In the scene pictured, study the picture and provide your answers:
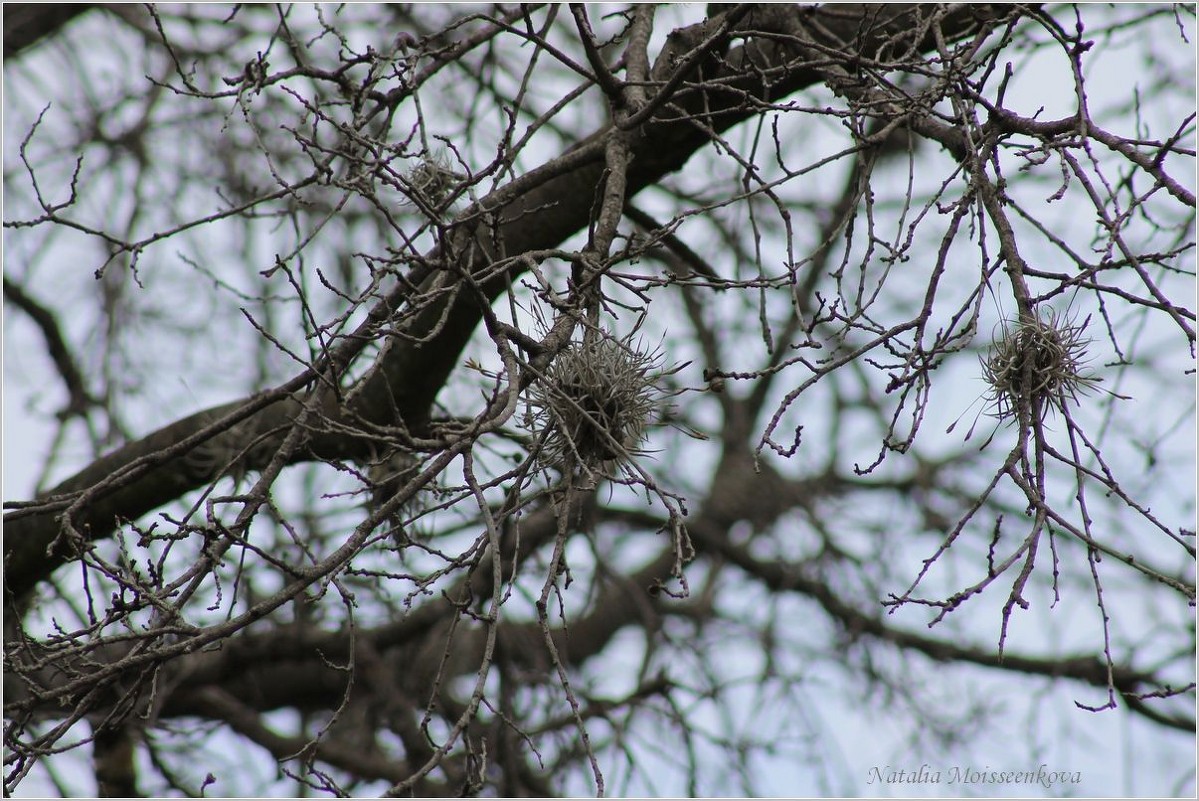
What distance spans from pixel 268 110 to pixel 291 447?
3083mm

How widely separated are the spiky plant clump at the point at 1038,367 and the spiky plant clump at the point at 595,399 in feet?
2.41

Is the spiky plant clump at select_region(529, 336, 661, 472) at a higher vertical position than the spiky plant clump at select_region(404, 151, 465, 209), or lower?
lower

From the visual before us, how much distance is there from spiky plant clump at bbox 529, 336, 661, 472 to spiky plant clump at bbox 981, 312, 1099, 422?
0.73 m

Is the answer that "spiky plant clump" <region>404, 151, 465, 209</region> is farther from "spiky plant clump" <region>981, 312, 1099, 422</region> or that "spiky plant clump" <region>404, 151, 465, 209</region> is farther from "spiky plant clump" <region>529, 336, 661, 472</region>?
"spiky plant clump" <region>981, 312, 1099, 422</region>

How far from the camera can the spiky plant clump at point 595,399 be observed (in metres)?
2.47

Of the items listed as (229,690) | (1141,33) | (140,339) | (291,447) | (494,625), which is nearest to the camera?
(494,625)

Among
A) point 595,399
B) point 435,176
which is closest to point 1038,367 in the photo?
point 595,399

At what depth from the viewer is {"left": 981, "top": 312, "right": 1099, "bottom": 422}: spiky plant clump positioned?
2.36m

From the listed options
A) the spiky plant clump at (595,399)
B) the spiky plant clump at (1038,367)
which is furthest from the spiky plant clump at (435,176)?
the spiky plant clump at (1038,367)

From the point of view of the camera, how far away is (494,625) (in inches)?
83.6

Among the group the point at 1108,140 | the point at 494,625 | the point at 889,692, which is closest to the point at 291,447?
the point at 494,625

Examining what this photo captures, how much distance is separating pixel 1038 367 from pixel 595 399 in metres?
0.92

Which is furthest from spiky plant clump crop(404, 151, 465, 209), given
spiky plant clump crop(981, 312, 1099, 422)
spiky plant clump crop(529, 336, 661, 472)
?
spiky plant clump crop(981, 312, 1099, 422)

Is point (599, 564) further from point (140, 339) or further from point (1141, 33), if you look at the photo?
point (1141, 33)
